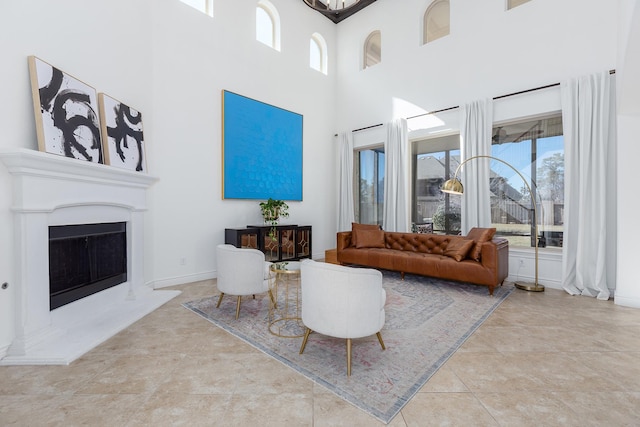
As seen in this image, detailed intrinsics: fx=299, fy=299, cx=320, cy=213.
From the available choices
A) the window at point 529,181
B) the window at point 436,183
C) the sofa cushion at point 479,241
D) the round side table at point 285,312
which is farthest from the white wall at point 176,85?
the window at point 529,181

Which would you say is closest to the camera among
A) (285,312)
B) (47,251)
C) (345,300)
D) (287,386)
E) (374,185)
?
(287,386)

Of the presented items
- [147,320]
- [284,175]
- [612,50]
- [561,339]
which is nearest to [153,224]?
[147,320]

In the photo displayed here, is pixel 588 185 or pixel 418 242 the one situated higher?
pixel 588 185

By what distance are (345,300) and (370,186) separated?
540cm

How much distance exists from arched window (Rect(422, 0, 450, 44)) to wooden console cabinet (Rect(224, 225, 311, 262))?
185 inches

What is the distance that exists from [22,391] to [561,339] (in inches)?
171

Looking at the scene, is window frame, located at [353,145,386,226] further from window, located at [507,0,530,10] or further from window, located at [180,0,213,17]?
window, located at [180,0,213,17]

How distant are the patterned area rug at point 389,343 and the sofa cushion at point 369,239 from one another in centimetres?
140

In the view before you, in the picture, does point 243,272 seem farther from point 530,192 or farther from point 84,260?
point 530,192

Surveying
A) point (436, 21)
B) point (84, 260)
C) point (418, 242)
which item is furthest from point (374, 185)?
point (84, 260)

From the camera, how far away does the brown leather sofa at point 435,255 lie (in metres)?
4.18

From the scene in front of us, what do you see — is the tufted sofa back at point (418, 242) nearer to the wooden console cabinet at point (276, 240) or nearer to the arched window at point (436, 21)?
the wooden console cabinet at point (276, 240)

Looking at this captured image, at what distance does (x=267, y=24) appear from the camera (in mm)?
6340

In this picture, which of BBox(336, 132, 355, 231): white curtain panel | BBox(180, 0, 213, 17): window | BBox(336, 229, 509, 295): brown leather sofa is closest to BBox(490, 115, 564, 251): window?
BBox(336, 229, 509, 295): brown leather sofa
